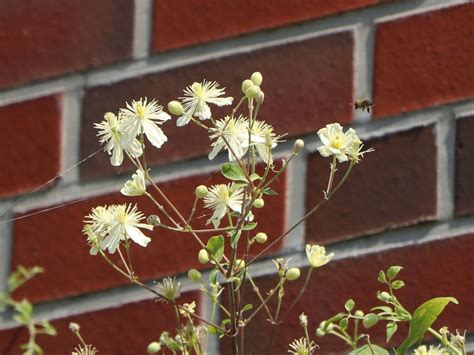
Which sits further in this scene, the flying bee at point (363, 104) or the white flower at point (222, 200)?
the flying bee at point (363, 104)

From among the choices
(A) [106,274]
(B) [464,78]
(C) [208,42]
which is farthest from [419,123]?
(A) [106,274]

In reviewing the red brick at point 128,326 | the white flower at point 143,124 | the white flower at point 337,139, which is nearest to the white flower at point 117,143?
the white flower at point 143,124

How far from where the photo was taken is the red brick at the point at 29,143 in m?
1.14

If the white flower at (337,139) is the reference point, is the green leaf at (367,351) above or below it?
below

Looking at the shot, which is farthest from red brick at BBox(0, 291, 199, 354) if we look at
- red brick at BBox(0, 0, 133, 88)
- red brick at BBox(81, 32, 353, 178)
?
red brick at BBox(0, 0, 133, 88)

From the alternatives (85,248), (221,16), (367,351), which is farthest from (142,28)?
(367,351)

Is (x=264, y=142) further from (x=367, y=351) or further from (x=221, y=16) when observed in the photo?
(x=221, y=16)

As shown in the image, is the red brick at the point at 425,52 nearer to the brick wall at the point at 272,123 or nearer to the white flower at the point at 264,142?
the brick wall at the point at 272,123

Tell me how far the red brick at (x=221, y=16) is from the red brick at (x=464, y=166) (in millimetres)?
155

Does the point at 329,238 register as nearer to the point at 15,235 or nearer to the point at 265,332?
the point at 265,332

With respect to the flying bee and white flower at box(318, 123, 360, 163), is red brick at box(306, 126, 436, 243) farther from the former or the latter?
white flower at box(318, 123, 360, 163)

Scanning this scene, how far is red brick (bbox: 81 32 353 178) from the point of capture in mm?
1097

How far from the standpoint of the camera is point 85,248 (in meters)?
1.14

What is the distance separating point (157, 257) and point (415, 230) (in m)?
0.25
